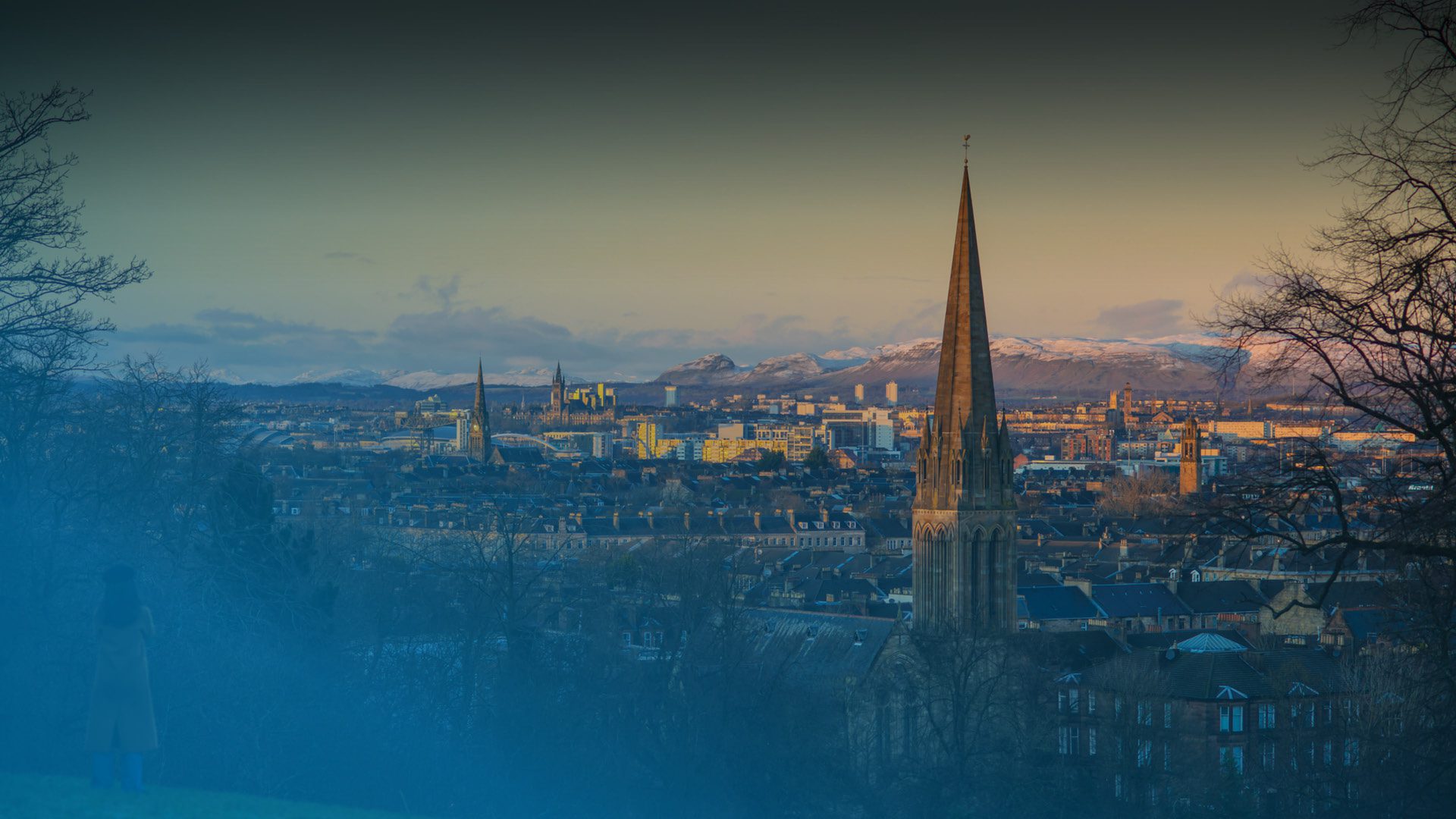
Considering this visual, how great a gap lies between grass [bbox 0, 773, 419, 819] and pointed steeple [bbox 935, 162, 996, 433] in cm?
3461

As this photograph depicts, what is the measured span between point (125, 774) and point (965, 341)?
36189mm

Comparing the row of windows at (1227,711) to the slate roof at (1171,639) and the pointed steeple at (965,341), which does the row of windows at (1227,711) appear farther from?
the pointed steeple at (965,341)

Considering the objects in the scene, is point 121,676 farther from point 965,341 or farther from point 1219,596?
point 1219,596

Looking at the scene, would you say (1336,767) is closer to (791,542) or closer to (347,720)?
(347,720)

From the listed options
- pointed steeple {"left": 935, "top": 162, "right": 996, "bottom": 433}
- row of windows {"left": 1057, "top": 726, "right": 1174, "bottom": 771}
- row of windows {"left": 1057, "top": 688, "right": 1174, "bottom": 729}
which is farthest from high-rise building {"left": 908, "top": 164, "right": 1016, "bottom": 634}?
row of windows {"left": 1057, "top": 726, "right": 1174, "bottom": 771}

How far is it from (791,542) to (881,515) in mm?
11993

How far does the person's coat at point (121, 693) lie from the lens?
11.5 meters

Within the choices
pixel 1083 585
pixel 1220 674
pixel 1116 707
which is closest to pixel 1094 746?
pixel 1116 707

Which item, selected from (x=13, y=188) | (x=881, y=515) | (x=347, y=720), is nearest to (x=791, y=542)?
(x=881, y=515)

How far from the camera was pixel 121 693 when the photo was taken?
11.6 metres

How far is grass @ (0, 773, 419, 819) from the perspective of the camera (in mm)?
11695

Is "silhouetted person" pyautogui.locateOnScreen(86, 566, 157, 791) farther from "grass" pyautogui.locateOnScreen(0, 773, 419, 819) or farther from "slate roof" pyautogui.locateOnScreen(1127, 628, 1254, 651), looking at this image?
"slate roof" pyautogui.locateOnScreen(1127, 628, 1254, 651)

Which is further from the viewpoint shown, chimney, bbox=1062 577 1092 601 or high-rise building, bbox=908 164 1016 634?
chimney, bbox=1062 577 1092 601

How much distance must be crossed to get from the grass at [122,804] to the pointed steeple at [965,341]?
3461cm
